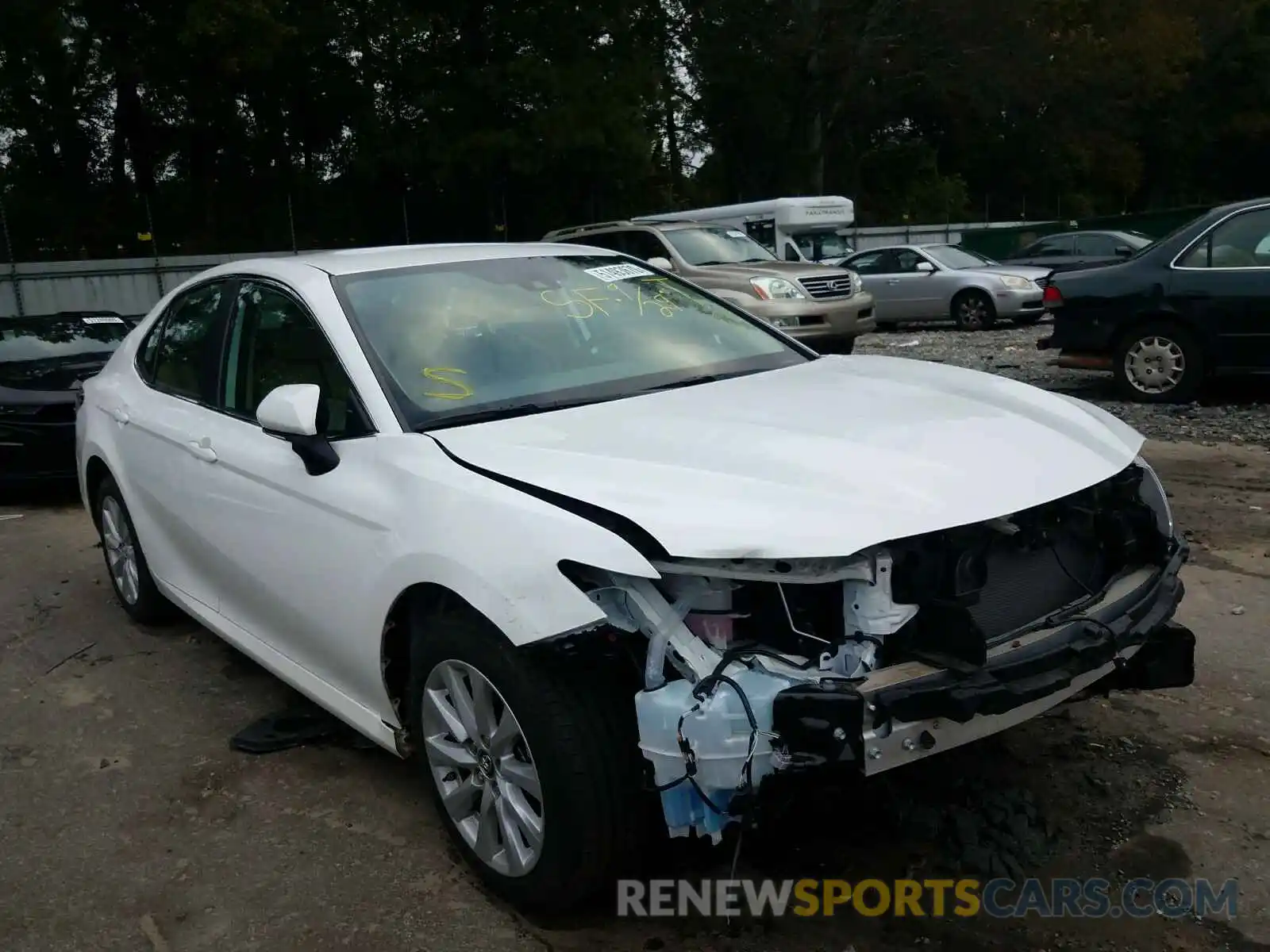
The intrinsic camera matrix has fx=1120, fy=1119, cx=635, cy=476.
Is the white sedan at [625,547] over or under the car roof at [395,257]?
under

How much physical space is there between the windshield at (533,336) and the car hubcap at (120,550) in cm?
209

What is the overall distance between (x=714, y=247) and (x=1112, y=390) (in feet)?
19.2

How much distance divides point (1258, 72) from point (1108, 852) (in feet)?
165

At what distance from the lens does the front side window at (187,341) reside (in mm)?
4320

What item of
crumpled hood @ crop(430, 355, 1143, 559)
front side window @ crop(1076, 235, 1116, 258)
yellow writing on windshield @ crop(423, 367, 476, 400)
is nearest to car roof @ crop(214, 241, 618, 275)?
A: yellow writing on windshield @ crop(423, 367, 476, 400)

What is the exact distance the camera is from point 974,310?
1678cm

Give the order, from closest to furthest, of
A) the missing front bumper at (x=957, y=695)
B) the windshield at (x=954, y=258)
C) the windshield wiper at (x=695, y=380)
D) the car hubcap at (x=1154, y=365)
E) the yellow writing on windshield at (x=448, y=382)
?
the missing front bumper at (x=957, y=695)
the yellow writing on windshield at (x=448, y=382)
the windshield wiper at (x=695, y=380)
the car hubcap at (x=1154, y=365)
the windshield at (x=954, y=258)

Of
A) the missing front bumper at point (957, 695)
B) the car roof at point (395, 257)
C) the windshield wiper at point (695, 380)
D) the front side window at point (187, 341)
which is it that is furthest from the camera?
the front side window at point (187, 341)

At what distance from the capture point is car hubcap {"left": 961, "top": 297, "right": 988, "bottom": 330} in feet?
54.6

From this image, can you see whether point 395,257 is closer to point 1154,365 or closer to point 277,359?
point 277,359

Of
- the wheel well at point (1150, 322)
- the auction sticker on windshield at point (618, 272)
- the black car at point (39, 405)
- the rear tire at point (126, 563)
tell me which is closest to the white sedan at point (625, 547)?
the auction sticker on windshield at point (618, 272)

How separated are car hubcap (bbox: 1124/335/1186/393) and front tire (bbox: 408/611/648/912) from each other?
769cm

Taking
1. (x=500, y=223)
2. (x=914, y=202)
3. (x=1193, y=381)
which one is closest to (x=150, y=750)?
(x=1193, y=381)

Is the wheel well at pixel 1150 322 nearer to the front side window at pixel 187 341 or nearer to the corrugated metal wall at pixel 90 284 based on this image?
the front side window at pixel 187 341
